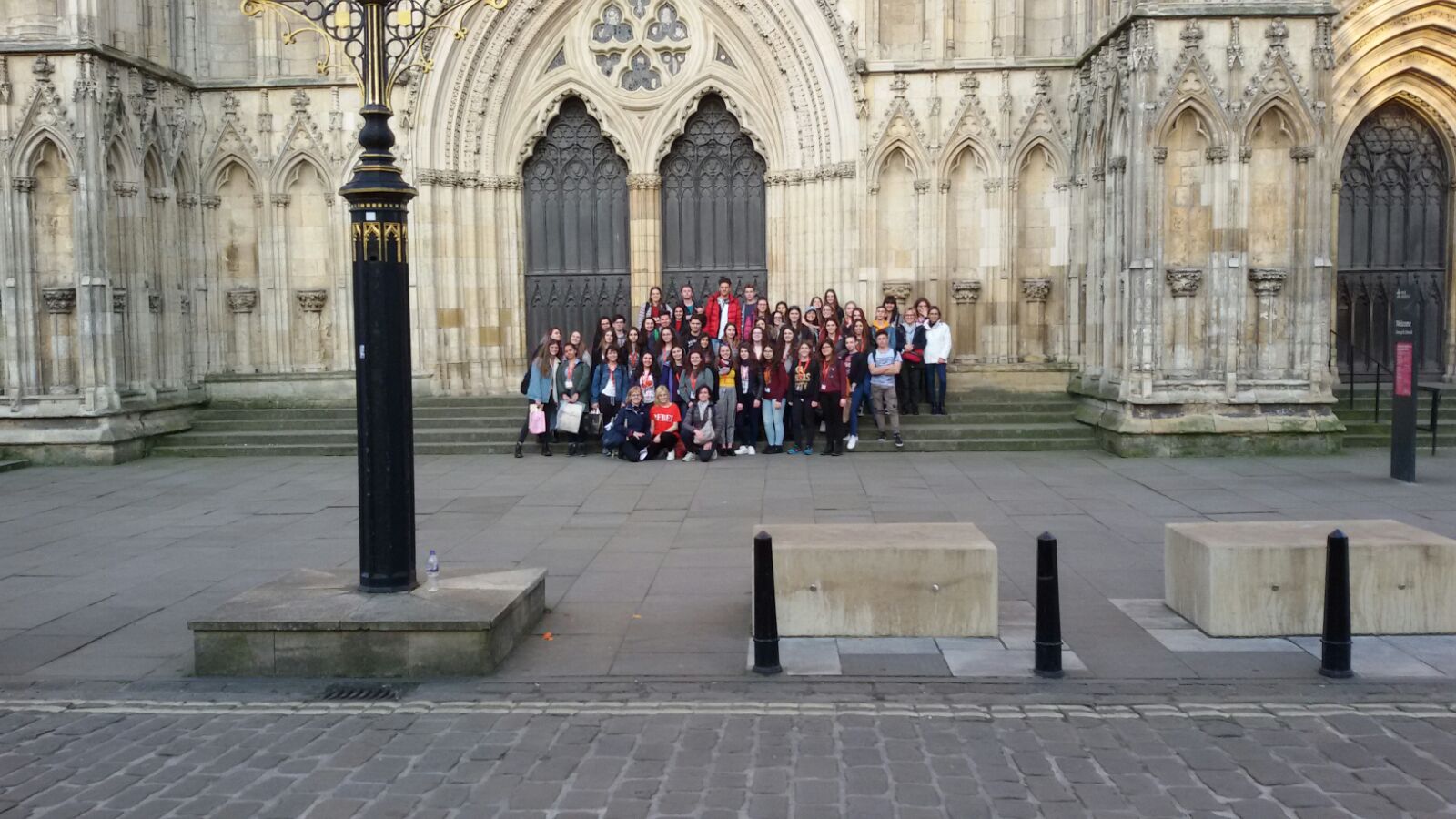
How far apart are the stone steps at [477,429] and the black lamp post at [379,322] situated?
365 inches

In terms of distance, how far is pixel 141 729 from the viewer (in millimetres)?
5520

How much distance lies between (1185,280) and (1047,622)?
975cm

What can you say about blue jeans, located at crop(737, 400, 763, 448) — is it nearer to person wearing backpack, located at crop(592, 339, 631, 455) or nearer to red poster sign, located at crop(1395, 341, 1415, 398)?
person wearing backpack, located at crop(592, 339, 631, 455)

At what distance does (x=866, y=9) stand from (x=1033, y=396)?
6.20 meters

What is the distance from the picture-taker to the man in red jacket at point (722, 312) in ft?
53.8

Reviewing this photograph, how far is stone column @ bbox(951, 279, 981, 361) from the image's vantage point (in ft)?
57.1

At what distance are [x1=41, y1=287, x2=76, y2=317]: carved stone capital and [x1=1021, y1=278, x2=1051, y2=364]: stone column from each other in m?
13.2

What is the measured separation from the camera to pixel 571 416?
15.3m

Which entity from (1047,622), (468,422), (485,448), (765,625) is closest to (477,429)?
(468,422)

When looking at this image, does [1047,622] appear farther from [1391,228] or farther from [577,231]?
[1391,228]

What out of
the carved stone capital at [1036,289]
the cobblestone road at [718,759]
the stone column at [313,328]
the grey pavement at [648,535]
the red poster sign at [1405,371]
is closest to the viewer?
the cobblestone road at [718,759]

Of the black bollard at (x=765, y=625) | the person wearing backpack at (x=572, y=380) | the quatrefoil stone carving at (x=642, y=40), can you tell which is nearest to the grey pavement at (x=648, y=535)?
the black bollard at (x=765, y=625)

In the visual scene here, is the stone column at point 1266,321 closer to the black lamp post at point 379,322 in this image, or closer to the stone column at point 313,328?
the black lamp post at point 379,322

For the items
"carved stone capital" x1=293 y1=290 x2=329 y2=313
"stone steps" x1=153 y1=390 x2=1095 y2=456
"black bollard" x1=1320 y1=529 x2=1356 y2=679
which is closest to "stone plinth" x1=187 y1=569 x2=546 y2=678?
"black bollard" x1=1320 y1=529 x2=1356 y2=679
